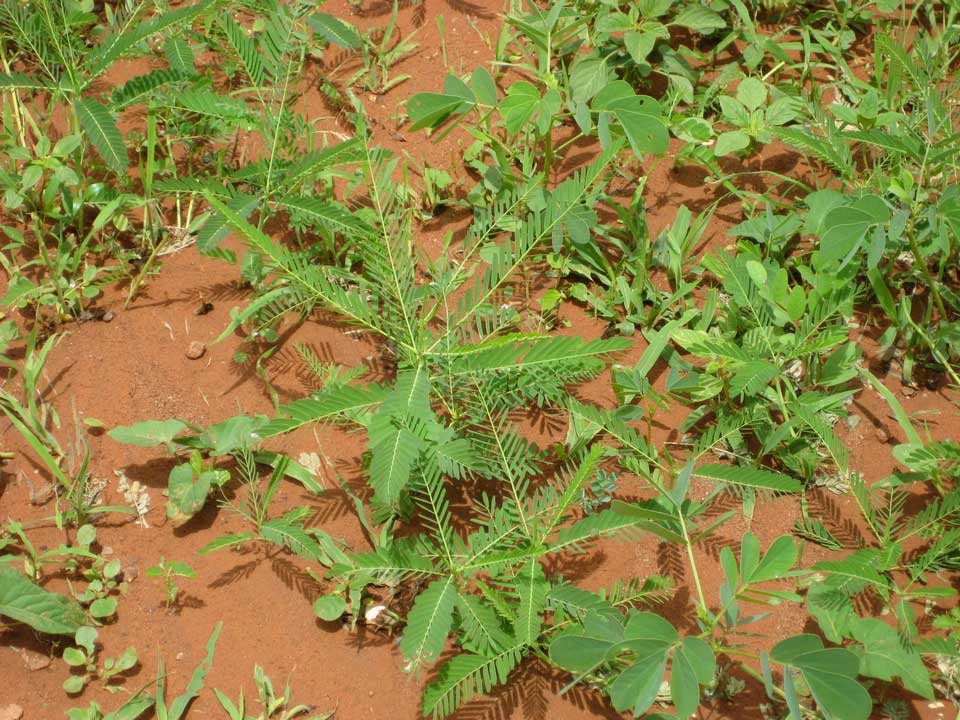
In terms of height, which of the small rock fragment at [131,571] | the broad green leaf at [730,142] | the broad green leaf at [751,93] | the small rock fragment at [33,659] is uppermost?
the broad green leaf at [751,93]

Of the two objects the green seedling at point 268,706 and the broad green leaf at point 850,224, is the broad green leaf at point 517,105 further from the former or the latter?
the green seedling at point 268,706

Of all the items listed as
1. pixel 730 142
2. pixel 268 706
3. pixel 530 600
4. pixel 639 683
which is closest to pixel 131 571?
pixel 268 706

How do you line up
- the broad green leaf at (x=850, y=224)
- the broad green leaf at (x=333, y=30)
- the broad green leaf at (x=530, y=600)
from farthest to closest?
1. the broad green leaf at (x=333, y=30)
2. the broad green leaf at (x=850, y=224)
3. the broad green leaf at (x=530, y=600)

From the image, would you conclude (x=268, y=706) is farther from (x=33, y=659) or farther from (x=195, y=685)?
(x=33, y=659)

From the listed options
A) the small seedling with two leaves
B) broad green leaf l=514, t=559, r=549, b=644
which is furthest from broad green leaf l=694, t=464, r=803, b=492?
the small seedling with two leaves

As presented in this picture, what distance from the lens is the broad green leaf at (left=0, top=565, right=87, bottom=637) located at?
2.25 metres

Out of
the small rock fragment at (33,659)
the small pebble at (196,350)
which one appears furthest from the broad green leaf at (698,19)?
the small rock fragment at (33,659)

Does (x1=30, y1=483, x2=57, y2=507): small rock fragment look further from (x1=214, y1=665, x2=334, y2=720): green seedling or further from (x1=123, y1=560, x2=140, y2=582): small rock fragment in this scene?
(x1=214, y1=665, x2=334, y2=720): green seedling

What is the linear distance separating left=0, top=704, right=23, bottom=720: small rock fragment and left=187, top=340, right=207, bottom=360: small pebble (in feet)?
3.36

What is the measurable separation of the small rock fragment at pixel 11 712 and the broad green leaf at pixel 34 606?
181mm

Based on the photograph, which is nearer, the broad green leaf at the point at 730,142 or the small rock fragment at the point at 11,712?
the small rock fragment at the point at 11,712

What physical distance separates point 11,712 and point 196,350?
106 cm

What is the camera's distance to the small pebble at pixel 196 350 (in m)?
2.82

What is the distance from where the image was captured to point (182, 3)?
11.4ft
